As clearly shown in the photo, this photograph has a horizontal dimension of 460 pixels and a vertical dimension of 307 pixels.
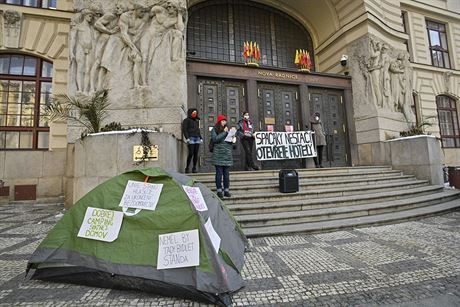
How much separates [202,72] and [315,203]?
691 cm

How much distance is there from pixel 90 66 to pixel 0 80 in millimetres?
5371

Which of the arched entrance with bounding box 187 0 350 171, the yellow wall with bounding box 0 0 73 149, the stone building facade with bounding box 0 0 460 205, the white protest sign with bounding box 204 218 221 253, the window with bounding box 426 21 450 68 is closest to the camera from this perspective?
the white protest sign with bounding box 204 218 221 253

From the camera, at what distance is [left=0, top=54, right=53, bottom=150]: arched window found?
10.5 m

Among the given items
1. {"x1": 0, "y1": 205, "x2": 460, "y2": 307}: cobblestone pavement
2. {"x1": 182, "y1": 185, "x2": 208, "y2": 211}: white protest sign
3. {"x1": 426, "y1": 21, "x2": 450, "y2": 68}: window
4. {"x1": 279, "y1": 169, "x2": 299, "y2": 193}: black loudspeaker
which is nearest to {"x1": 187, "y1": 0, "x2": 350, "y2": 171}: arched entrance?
{"x1": 279, "y1": 169, "x2": 299, "y2": 193}: black loudspeaker

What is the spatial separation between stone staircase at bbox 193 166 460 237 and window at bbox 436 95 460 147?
11.1 metres

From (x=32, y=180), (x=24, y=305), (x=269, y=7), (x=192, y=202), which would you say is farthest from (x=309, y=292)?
(x=269, y=7)

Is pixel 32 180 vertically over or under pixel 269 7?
under

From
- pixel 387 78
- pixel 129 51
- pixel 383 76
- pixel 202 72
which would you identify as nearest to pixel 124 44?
pixel 129 51

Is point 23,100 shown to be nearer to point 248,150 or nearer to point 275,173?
point 248,150

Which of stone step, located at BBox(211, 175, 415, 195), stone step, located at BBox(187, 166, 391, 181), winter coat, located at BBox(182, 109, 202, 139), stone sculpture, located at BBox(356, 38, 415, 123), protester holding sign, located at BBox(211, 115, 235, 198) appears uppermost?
stone sculpture, located at BBox(356, 38, 415, 123)

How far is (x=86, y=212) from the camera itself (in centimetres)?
309

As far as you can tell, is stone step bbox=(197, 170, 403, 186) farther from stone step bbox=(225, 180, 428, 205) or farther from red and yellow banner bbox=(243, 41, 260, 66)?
red and yellow banner bbox=(243, 41, 260, 66)

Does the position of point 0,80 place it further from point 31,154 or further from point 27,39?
point 31,154

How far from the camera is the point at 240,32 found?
13859 mm
